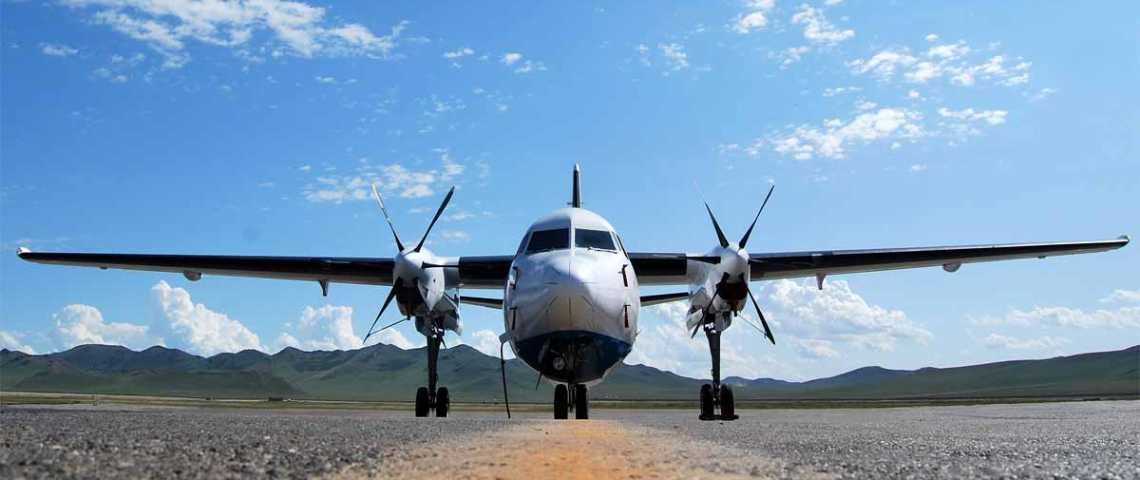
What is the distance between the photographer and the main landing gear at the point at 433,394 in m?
20.5

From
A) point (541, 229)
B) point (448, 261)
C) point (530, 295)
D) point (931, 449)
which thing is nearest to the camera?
point (931, 449)

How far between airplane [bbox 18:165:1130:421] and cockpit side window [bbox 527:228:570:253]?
0.03 m

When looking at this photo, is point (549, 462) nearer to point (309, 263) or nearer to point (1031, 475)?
point (1031, 475)

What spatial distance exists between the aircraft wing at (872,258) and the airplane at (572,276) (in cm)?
3

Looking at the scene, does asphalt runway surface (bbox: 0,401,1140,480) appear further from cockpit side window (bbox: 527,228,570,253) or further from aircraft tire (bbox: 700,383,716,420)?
aircraft tire (bbox: 700,383,716,420)

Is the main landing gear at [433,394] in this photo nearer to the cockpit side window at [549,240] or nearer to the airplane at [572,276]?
the airplane at [572,276]

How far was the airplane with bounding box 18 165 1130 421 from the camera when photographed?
14.2m

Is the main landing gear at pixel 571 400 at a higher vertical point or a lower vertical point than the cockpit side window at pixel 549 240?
lower

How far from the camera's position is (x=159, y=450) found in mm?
4684

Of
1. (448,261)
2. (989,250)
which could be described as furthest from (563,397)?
(989,250)

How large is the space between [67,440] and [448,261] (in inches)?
614

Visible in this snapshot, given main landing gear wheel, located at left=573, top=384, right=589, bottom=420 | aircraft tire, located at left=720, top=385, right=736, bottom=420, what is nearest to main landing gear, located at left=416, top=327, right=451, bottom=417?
main landing gear wheel, located at left=573, top=384, right=589, bottom=420

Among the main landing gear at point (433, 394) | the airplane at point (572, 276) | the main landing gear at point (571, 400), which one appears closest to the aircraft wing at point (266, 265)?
the airplane at point (572, 276)

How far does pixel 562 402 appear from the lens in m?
14.9
